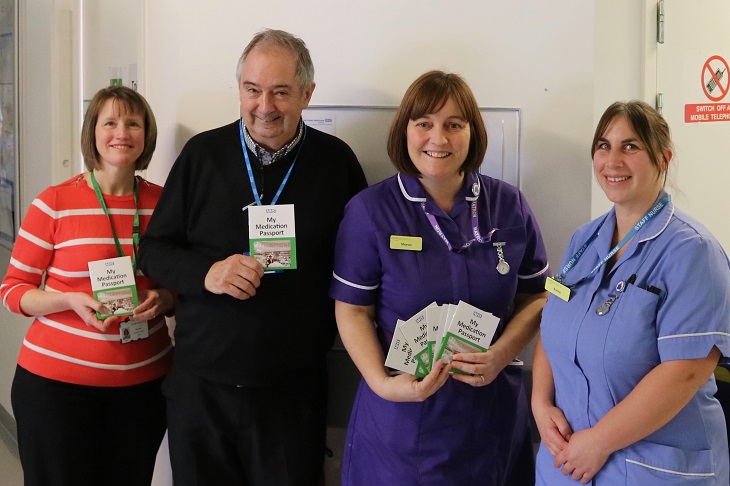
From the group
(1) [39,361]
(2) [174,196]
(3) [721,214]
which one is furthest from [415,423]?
(3) [721,214]

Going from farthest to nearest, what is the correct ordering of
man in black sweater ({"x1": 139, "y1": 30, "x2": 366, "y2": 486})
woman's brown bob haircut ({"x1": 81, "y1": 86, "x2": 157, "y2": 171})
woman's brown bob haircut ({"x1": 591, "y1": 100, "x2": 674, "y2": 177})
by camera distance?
woman's brown bob haircut ({"x1": 81, "y1": 86, "x2": 157, "y2": 171}) → man in black sweater ({"x1": 139, "y1": 30, "x2": 366, "y2": 486}) → woman's brown bob haircut ({"x1": 591, "y1": 100, "x2": 674, "y2": 177})

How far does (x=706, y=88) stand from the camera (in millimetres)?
2990

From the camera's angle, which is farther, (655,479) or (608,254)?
(608,254)

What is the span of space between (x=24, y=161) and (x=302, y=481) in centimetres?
295

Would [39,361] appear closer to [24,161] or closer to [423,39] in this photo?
[423,39]

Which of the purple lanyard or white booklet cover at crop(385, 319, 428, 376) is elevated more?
the purple lanyard

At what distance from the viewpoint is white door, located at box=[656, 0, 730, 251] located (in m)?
2.85

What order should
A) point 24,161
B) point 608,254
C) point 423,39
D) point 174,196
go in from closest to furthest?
point 608,254 → point 174,196 → point 423,39 → point 24,161

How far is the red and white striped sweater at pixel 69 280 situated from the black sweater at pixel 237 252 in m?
0.19

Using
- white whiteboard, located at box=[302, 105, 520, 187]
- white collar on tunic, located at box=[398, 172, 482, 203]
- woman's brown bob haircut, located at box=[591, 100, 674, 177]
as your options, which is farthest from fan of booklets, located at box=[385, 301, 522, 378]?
white whiteboard, located at box=[302, 105, 520, 187]

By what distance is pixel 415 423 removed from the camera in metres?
1.89

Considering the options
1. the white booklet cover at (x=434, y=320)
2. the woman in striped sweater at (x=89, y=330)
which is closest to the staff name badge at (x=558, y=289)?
the white booklet cover at (x=434, y=320)

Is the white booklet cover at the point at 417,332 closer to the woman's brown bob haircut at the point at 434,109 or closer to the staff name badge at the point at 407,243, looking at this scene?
the staff name badge at the point at 407,243

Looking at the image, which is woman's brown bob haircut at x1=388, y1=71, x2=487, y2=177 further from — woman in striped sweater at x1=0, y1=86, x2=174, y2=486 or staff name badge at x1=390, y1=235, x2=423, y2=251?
woman in striped sweater at x1=0, y1=86, x2=174, y2=486
